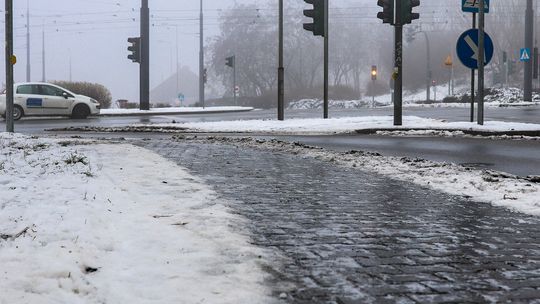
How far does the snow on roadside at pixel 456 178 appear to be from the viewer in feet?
20.9

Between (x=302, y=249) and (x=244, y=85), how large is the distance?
238ft

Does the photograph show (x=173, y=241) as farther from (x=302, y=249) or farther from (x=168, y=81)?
(x=168, y=81)

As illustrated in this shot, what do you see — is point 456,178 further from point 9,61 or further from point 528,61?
point 528,61

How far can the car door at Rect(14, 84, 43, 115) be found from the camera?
2488 cm

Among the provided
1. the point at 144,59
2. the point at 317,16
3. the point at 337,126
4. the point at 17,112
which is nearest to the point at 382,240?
the point at 337,126

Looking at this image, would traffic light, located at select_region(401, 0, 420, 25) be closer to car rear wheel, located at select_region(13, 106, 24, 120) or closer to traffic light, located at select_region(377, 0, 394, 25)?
traffic light, located at select_region(377, 0, 394, 25)

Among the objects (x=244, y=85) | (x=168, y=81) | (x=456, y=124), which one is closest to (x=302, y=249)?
(x=456, y=124)

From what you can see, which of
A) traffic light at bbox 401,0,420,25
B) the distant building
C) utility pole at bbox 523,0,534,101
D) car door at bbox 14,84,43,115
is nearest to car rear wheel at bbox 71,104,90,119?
car door at bbox 14,84,43,115

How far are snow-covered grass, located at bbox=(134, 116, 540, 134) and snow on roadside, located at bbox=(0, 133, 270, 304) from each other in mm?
10051

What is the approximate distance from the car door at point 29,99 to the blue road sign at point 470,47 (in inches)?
645

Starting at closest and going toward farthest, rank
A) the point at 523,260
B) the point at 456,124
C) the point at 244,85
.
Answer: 1. the point at 523,260
2. the point at 456,124
3. the point at 244,85

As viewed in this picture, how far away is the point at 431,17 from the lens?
320 feet

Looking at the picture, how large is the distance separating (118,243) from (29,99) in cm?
2243

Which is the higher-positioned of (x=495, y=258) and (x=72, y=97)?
(x=72, y=97)
